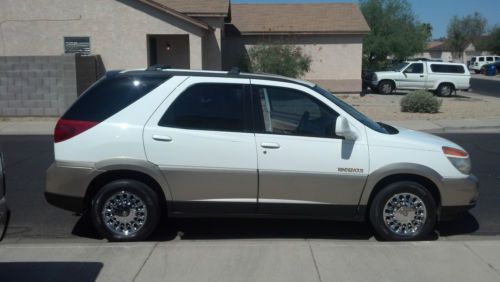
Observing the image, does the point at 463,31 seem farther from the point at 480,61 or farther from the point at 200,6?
the point at 200,6

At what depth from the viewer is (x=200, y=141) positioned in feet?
20.6

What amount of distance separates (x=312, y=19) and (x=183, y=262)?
86.0 ft

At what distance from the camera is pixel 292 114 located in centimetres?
654

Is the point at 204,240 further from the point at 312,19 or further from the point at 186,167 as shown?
the point at 312,19

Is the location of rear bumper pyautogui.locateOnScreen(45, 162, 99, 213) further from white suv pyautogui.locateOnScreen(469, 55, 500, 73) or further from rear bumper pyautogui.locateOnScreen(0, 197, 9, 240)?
white suv pyautogui.locateOnScreen(469, 55, 500, 73)

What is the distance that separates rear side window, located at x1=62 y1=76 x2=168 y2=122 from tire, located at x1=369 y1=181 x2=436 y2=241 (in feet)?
8.82

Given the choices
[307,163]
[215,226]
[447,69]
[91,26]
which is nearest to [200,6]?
[91,26]

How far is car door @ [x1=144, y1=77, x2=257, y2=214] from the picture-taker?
6254 mm

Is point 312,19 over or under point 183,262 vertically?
over

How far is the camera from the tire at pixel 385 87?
102 feet

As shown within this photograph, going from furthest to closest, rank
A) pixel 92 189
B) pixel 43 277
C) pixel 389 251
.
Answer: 1. pixel 92 189
2. pixel 389 251
3. pixel 43 277

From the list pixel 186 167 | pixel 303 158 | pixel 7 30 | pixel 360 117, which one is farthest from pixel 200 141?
pixel 7 30

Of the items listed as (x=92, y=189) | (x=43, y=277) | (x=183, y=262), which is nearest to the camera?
(x=43, y=277)

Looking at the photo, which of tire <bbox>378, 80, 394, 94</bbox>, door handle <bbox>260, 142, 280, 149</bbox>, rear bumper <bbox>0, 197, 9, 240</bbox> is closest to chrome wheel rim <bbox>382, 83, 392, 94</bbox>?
tire <bbox>378, 80, 394, 94</bbox>
